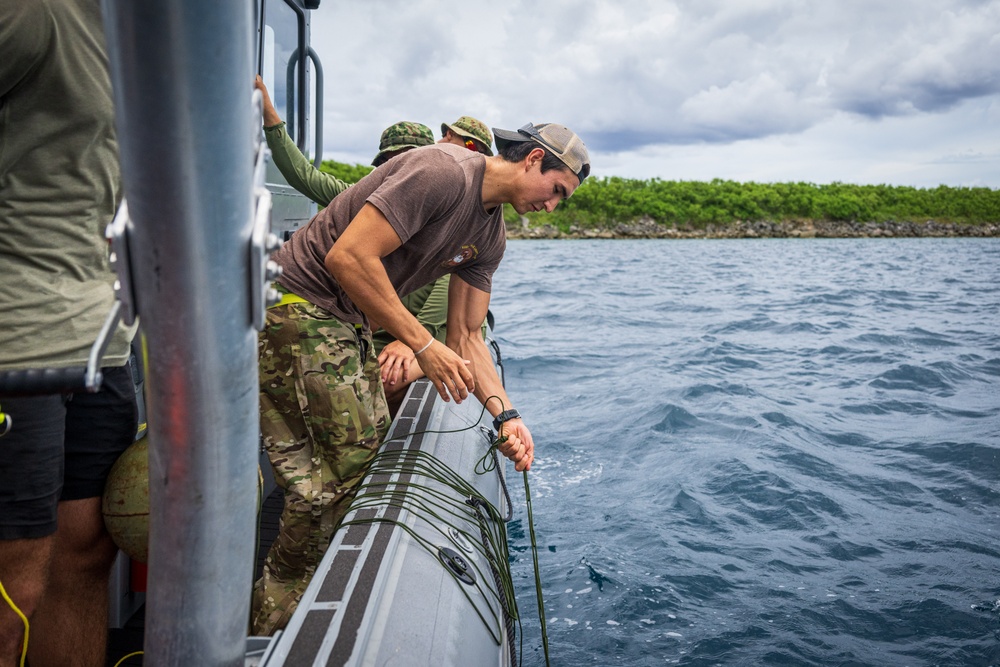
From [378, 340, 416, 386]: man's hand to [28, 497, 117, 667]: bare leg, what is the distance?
1.64 meters

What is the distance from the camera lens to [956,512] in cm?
450

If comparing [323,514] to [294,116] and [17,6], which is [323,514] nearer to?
[17,6]

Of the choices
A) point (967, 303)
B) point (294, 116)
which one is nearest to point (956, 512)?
point (294, 116)

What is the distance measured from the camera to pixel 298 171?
137 inches

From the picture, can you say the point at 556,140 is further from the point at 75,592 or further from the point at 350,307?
the point at 75,592

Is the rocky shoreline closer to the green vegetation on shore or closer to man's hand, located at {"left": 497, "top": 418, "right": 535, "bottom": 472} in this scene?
the green vegetation on shore

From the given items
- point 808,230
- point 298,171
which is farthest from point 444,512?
point 808,230

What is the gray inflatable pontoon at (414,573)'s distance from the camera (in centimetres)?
147

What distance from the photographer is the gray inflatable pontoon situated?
147cm

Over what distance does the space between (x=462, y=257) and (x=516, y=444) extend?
719mm

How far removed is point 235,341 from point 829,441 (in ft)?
20.1

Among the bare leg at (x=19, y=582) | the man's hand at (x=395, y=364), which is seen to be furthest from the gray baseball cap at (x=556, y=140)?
the bare leg at (x=19, y=582)

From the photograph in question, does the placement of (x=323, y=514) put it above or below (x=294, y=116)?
below

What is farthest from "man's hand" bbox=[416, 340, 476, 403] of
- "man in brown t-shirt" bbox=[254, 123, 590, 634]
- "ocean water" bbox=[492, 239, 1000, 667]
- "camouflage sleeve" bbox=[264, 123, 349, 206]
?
"camouflage sleeve" bbox=[264, 123, 349, 206]
